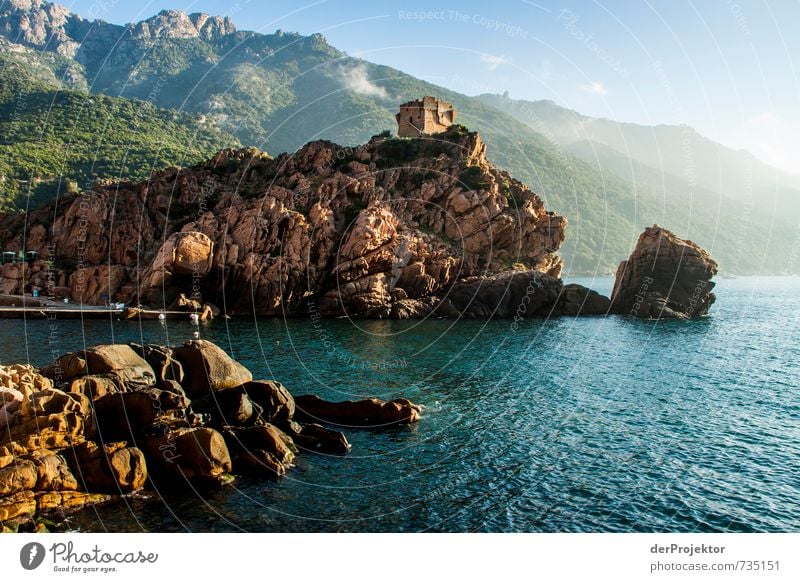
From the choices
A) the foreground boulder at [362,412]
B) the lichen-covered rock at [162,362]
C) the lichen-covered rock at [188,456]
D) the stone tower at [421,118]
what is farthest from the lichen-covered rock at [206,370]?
the stone tower at [421,118]

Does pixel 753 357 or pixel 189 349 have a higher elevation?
pixel 189 349

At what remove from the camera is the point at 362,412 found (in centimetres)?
4050

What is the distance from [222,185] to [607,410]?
307ft

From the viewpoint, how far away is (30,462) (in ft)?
85.0

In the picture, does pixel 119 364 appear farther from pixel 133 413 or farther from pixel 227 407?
pixel 227 407

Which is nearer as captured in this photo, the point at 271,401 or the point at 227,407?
the point at 227,407

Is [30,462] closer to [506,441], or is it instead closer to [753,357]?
[506,441]

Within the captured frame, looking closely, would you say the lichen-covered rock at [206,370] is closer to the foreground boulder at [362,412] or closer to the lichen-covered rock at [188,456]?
the foreground boulder at [362,412]

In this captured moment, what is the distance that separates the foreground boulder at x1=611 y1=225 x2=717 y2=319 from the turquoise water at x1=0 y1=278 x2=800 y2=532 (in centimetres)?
2829

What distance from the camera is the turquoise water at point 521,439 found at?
2664 cm

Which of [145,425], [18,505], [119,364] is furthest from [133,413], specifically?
[18,505]

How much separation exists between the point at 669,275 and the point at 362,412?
276ft

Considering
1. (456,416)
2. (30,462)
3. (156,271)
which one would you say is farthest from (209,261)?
(30,462)

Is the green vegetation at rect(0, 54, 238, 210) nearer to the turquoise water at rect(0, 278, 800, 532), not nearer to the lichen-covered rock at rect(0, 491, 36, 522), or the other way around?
the turquoise water at rect(0, 278, 800, 532)
